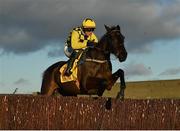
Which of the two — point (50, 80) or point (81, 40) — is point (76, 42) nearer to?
point (81, 40)

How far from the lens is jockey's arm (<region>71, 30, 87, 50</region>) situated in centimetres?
1995

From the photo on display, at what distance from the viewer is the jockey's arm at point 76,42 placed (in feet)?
65.5

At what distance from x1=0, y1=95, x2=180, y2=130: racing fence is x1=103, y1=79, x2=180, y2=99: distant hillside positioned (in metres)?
31.3

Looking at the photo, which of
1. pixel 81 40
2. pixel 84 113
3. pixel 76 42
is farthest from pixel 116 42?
pixel 84 113

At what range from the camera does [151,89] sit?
53.2m

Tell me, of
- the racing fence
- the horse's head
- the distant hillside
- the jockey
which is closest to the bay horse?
the horse's head

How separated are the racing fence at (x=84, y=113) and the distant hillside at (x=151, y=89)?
103 feet

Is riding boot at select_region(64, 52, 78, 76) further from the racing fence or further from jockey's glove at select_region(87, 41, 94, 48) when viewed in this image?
the racing fence

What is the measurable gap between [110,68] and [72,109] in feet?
13.8

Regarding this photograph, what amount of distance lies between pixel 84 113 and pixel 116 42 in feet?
13.1

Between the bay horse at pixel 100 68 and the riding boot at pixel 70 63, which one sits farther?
the riding boot at pixel 70 63

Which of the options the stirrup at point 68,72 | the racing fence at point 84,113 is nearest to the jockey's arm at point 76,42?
the stirrup at point 68,72

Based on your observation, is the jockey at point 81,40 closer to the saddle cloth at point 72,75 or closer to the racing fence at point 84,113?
the saddle cloth at point 72,75

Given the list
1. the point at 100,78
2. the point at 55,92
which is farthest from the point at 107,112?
the point at 55,92
